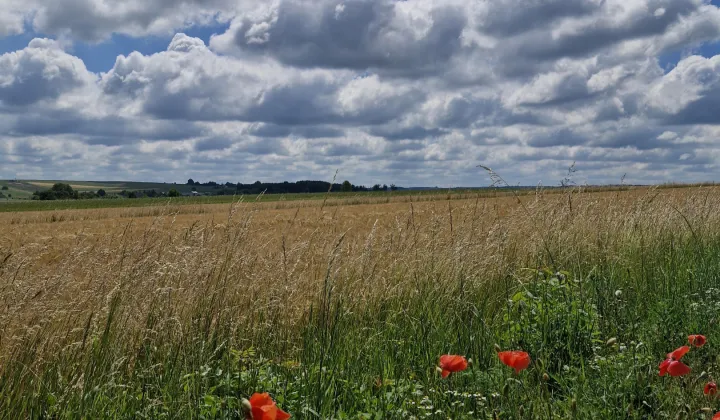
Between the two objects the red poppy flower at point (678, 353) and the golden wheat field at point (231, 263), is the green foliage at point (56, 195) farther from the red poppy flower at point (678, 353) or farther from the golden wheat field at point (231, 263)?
the red poppy flower at point (678, 353)

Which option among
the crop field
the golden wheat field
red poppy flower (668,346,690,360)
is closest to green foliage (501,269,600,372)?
the crop field

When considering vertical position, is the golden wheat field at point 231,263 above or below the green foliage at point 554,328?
above

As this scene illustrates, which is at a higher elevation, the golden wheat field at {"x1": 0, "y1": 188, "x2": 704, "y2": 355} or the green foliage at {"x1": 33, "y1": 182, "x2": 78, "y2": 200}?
the golden wheat field at {"x1": 0, "y1": 188, "x2": 704, "y2": 355}

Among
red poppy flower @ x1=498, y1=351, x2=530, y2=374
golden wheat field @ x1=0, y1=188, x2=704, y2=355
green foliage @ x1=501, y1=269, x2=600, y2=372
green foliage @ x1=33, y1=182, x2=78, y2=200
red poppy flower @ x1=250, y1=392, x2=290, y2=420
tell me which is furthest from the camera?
green foliage @ x1=33, y1=182, x2=78, y2=200

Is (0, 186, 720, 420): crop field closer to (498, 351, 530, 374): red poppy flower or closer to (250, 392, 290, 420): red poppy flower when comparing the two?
(498, 351, 530, 374): red poppy flower

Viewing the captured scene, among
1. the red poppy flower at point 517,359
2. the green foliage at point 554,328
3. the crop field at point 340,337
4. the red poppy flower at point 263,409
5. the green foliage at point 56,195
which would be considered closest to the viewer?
the red poppy flower at point 263,409

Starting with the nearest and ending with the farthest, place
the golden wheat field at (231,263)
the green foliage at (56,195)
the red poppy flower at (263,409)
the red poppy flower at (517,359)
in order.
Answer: the red poppy flower at (263,409), the red poppy flower at (517,359), the golden wheat field at (231,263), the green foliage at (56,195)

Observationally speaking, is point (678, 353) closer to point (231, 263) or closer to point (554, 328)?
point (554, 328)

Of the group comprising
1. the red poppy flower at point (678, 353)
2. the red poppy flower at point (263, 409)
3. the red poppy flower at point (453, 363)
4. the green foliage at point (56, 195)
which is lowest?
the green foliage at point (56, 195)

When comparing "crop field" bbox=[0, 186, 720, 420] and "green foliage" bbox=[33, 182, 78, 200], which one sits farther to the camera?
"green foliage" bbox=[33, 182, 78, 200]

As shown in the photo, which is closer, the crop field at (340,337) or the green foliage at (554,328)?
the crop field at (340,337)

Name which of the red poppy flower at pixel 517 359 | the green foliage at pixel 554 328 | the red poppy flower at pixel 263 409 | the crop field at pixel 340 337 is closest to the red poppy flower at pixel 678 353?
the crop field at pixel 340 337

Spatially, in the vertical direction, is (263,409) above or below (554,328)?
above

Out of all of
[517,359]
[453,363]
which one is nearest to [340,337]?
[453,363]
